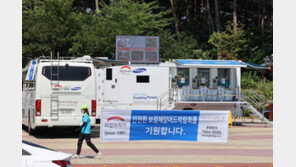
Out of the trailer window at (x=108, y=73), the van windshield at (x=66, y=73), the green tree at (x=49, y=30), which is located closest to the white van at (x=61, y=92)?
the van windshield at (x=66, y=73)

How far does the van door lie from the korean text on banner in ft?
39.6

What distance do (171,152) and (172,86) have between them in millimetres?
14781

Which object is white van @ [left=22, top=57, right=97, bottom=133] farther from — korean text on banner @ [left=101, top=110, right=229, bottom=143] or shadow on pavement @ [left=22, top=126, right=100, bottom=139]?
korean text on banner @ [left=101, top=110, right=229, bottom=143]

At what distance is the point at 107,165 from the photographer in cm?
1351

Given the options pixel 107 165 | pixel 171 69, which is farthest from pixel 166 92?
pixel 107 165

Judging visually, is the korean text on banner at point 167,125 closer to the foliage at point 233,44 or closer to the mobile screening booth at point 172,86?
the mobile screening booth at point 172,86

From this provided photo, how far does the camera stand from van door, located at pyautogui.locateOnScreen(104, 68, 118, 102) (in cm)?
2933

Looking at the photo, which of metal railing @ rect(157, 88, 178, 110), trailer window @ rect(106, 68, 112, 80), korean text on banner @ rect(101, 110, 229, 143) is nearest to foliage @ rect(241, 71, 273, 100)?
metal railing @ rect(157, 88, 178, 110)

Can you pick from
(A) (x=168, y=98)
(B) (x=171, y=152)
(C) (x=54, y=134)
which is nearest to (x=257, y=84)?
(A) (x=168, y=98)

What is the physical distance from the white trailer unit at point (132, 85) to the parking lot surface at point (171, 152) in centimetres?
664

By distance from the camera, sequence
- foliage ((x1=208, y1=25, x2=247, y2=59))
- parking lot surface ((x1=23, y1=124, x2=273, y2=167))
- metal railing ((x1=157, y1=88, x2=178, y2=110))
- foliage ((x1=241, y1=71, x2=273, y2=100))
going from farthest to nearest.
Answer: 1. foliage ((x1=208, y1=25, x2=247, y2=59))
2. foliage ((x1=241, y1=71, x2=273, y2=100))
3. metal railing ((x1=157, y1=88, x2=178, y2=110))
4. parking lot surface ((x1=23, y1=124, x2=273, y2=167))

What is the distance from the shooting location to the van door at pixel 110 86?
29328mm

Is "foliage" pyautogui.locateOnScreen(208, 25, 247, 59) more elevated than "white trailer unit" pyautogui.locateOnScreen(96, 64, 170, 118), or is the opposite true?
"foliage" pyautogui.locateOnScreen(208, 25, 247, 59)

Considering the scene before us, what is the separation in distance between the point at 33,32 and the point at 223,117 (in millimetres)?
28402
